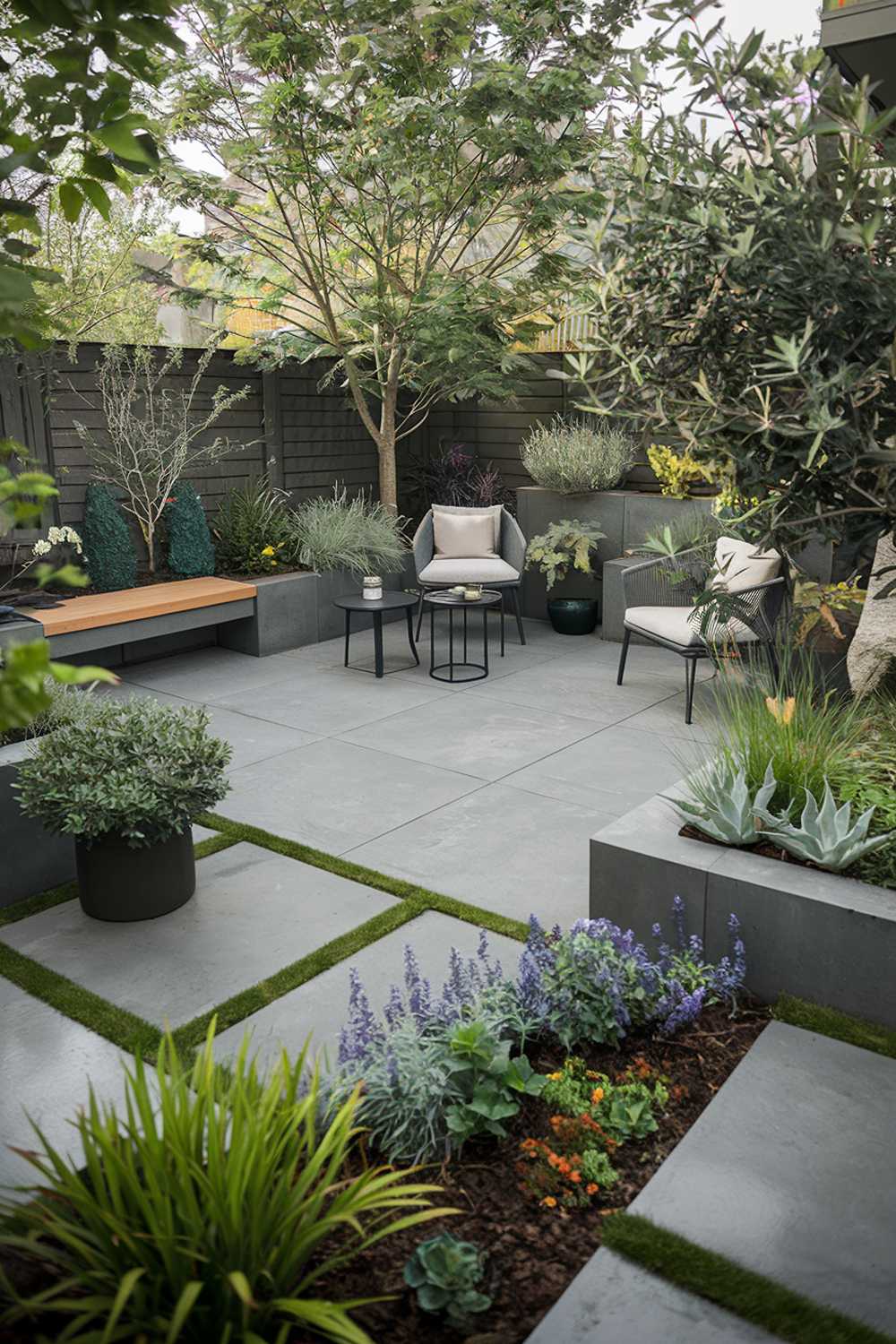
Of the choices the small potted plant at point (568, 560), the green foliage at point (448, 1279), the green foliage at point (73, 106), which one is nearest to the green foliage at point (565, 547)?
the small potted plant at point (568, 560)

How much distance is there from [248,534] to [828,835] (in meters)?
5.44

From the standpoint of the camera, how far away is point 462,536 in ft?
24.3

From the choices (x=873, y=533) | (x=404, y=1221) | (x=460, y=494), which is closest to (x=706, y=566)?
(x=460, y=494)

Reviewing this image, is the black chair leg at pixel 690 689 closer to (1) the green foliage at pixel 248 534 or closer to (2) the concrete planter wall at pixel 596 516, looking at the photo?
(2) the concrete planter wall at pixel 596 516

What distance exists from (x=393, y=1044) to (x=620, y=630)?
5.38 meters

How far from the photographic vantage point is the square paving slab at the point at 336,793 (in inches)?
161

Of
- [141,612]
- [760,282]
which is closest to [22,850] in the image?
[141,612]

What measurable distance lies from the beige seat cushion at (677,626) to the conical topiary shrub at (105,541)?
125 inches

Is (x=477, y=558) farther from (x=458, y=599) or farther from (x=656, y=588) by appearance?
(x=656, y=588)

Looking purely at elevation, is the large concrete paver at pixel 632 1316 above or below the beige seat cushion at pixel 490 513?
below

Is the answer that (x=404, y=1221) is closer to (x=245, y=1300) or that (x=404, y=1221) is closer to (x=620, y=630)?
(x=245, y=1300)

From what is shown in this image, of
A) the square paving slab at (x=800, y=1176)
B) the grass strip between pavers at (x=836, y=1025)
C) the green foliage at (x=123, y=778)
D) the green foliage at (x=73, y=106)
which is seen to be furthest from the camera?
the green foliage at (x=123, y=778)

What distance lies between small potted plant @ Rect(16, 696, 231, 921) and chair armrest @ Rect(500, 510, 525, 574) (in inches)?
164

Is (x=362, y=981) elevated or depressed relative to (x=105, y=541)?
depressed
